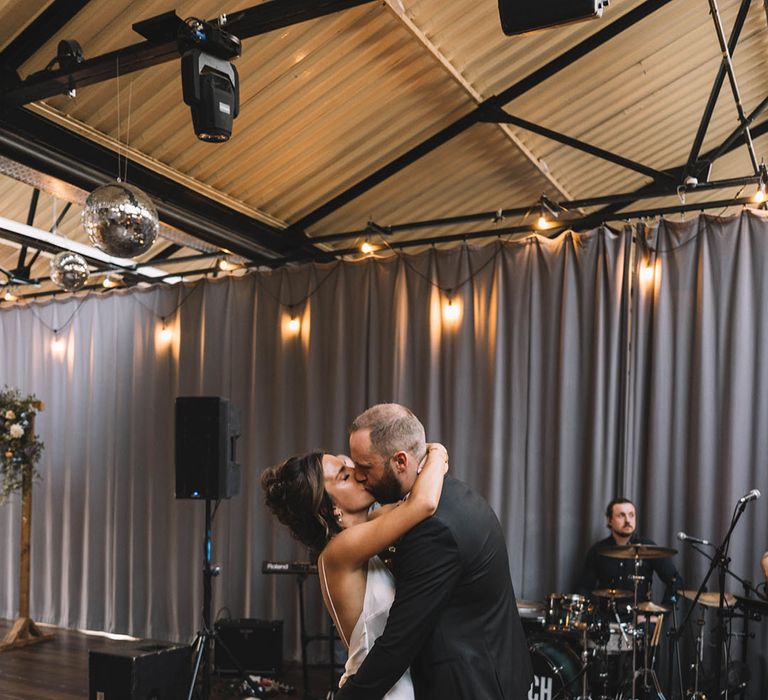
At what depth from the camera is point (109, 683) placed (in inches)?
194

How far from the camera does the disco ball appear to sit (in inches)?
154

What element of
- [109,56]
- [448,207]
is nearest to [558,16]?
[109,56]

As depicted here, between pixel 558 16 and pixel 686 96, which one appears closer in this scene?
pixel 558 16

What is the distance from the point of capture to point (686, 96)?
6488 mm

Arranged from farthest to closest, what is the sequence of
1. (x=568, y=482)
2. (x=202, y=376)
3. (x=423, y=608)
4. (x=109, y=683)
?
(x=202, y=376), (x=568, y=482), (x=109, y=683), (x=423, y=608)

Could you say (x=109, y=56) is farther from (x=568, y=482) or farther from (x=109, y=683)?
(x=568, y=482)

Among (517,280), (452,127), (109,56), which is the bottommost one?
(517,280)

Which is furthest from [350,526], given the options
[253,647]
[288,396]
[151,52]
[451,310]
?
[288,396]

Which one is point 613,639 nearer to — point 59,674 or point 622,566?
point 622,566

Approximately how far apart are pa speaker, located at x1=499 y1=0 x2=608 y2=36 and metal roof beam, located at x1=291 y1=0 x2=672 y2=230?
289cm

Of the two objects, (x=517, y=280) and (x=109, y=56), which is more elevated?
(x=109, y=56)

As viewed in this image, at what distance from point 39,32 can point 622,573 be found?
5198mm

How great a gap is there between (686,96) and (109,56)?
451cm

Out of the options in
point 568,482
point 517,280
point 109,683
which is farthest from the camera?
point 517,280
